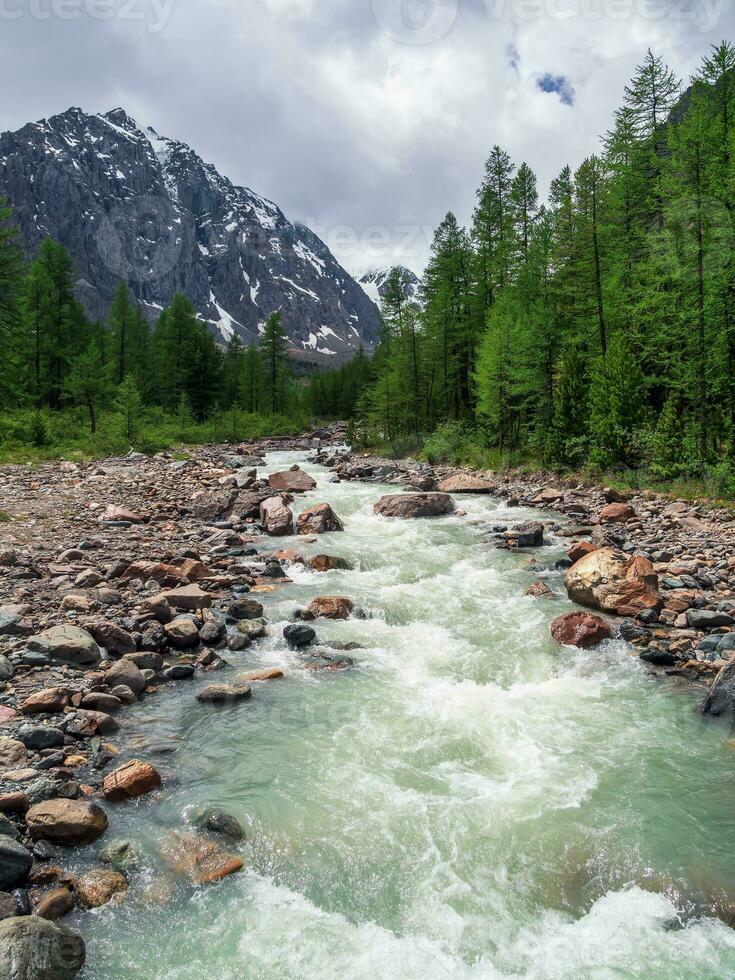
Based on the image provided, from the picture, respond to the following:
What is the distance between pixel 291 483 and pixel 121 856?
63.6ft

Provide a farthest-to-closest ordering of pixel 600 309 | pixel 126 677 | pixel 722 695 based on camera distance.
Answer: pixel 600 309 < pixel 126 677 < pixel 722 695

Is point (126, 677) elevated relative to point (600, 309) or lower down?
lower down

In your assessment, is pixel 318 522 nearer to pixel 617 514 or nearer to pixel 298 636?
pixel 298 636

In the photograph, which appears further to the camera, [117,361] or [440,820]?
[117,361]

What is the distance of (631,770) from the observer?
6.13m

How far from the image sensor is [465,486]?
24438 millimetres

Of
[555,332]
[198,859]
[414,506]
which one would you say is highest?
[555,332]

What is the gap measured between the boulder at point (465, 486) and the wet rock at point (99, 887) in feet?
Result: 67.7

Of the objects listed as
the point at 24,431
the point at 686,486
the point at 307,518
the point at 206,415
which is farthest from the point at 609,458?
the point at 206,415

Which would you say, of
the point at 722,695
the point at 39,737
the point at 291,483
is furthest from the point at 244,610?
the point at 291,483

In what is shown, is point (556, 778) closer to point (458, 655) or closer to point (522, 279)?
point (458, 655)

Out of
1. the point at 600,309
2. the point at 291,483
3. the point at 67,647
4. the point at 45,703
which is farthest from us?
the point at 600,309

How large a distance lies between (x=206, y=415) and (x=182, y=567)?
46.5 metres

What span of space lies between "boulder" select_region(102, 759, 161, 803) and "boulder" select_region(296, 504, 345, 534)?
11503 mm
